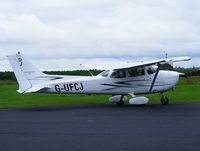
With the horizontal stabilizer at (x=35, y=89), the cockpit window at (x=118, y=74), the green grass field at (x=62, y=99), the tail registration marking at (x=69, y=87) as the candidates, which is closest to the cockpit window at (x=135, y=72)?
the cockpit window at (x=118, y=74)

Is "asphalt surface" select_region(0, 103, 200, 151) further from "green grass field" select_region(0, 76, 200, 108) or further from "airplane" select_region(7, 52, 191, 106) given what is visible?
"green grass field" select_region(0, 76, 200, 108)

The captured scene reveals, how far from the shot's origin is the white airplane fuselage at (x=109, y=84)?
18359 mm

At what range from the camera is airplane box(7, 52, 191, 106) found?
18.0m

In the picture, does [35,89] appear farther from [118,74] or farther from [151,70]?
[151,70]

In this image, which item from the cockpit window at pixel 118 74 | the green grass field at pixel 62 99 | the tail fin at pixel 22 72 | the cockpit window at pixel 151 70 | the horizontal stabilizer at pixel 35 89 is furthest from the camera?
the green grass field at pixel 62 99

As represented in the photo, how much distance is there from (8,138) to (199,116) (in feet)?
23.3

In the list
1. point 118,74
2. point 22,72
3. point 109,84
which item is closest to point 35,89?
point 22,72

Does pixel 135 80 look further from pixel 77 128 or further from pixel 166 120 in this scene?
pixel 77 128

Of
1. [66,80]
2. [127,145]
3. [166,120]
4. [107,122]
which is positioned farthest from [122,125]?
[66,80]

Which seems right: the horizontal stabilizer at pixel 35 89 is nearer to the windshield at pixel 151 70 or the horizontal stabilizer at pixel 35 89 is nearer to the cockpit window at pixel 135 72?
the cockpit window at pixel 135 72

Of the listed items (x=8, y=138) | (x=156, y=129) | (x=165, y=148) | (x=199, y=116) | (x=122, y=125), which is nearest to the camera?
(x=165, y=148)

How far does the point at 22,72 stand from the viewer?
18.1m

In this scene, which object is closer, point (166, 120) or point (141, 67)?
point (166, 120)

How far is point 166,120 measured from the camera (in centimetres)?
1276
